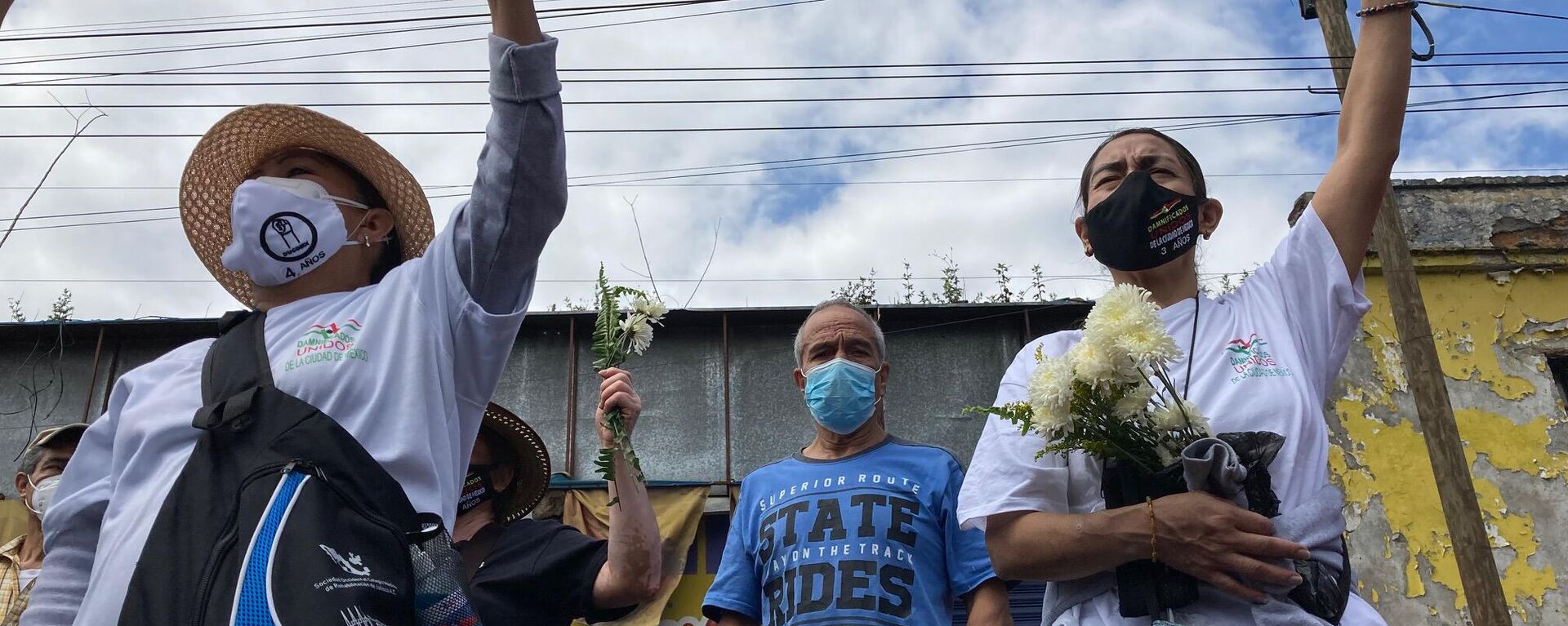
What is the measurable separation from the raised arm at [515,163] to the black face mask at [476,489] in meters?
1.66

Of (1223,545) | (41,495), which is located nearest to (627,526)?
(1223,545)

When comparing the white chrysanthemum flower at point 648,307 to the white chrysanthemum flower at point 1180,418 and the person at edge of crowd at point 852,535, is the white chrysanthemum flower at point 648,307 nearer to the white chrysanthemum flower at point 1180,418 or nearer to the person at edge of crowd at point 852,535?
the person at edge of crowd at point 852,535

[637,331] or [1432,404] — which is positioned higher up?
[1432,404]

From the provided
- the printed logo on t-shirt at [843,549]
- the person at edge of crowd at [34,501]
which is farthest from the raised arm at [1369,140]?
the person at edge of crowd at [34,501]

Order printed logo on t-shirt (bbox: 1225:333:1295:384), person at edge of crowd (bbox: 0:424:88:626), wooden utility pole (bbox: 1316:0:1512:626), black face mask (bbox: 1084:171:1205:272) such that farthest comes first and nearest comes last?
wooden utility pole (bbox: 1316:0:1512:626) → person at edge of crowd (bbox: 0:424:88:626) → black face mask (bbox: 1084:171:1205:272) → printed logo on t-shirt (bbox: 1225:333:1295:384)

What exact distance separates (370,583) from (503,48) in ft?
3.36

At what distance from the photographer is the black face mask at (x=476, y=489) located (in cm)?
377

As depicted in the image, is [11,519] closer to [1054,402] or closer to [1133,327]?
[1054,402]

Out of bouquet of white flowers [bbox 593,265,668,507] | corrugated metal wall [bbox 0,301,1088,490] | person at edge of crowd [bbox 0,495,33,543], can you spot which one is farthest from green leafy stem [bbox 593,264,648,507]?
person at edge of crowd [bbox 0,495,33,543]

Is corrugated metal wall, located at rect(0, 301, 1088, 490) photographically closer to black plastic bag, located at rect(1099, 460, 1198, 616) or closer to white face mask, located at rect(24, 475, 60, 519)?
white face mask, located at rect(24, 475, 60, 519)

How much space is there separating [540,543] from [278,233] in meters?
1.44

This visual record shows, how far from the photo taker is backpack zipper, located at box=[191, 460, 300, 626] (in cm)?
169

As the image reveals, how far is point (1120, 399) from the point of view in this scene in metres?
2.21

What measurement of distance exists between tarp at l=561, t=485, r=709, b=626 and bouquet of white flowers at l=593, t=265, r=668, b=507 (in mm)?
7605
